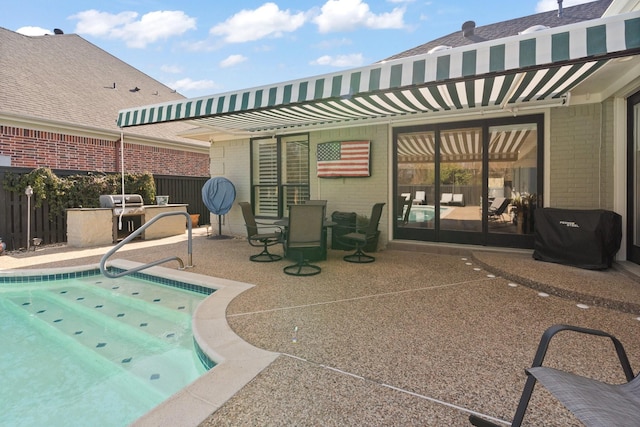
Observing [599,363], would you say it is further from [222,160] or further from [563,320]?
[222,160]

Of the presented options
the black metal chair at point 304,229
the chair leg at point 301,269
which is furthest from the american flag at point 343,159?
the chair leg at point 301,269

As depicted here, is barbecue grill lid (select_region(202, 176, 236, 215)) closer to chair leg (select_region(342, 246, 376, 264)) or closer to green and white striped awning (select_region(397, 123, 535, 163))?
chair leg (select_region(342, 246, 376, 264))

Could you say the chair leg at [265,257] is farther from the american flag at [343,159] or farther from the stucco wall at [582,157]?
the stucco wall at [582,157]

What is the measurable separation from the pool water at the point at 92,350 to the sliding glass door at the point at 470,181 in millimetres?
5024

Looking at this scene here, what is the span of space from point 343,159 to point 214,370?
6.09 metres

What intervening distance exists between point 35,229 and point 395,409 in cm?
982

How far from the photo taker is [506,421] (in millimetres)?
2010

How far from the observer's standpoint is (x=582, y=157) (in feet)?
19.2

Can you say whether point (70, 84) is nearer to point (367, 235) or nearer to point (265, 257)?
point (265, 257)

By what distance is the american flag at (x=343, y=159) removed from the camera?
7.73 metres

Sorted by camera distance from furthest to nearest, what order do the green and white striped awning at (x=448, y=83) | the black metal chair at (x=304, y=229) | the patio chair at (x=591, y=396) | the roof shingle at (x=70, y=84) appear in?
the roof shingle at (x=70, y=84)
the black metal chair at (x=304, y=229)
the green and white striped awning at (x=448, y=83)
the patio chair at (x=591, y=396)

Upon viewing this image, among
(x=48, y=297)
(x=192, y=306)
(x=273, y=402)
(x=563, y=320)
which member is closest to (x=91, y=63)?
(x=48, y=297)

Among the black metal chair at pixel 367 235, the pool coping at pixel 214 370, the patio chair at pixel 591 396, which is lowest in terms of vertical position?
the pool coping at pixel 214 370

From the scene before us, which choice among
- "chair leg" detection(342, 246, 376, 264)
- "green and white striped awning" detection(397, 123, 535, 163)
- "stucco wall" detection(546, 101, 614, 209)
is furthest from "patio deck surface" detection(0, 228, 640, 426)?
"green and white striped awning" detection(397, 123, 535, 163)
